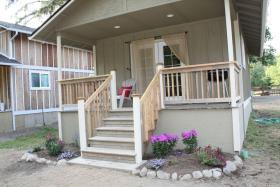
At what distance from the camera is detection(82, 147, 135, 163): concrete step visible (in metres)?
5.63

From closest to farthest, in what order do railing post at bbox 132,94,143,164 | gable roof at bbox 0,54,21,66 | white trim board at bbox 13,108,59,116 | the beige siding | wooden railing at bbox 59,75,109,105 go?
railing post at bbox 132,94,143,164 < wooden railing at bbox 59,75,109,105 < the beige siding < gable roof at bbox 0,54,21,66 < white trim board at bbox 13,108,59,116

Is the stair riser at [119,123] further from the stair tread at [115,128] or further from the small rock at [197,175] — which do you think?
the small rock at [197,175]

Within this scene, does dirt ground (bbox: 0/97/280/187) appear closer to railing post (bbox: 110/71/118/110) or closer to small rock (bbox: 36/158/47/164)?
small rock (bbox: 36/158/47/164)

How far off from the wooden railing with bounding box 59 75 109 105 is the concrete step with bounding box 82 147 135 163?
186cm

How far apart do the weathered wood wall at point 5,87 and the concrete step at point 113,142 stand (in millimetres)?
8346

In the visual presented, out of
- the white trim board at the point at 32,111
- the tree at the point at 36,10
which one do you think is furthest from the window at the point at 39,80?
the tree at the point at 36,10

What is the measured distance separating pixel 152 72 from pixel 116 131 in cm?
309

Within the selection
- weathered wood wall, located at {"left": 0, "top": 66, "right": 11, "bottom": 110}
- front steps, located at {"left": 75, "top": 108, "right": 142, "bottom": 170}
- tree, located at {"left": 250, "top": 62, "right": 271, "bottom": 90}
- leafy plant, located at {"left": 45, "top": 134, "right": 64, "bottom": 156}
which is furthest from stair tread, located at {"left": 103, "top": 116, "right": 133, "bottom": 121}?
tree, located at {"left": 250, "top": 62, "right": 271, "bottom": 90}

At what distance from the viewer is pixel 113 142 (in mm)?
6121

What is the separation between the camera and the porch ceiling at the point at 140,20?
6812 mm

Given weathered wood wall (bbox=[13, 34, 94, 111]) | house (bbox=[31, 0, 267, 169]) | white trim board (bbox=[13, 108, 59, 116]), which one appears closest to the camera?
house (bbox=[31, 0, 267, 169])

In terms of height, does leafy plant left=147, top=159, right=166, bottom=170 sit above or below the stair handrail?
below

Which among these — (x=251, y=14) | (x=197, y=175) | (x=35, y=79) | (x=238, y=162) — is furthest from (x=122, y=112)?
(x=35, y=79)

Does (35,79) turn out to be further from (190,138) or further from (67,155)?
(190,138)
